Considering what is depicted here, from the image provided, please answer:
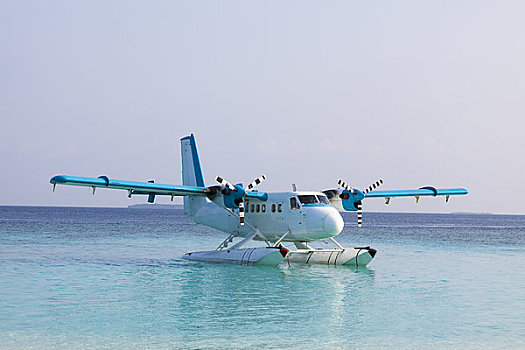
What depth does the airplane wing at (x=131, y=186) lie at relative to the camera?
65.5 feet

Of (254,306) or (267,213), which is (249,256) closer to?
(267,213)

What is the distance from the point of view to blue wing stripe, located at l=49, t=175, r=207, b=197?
1995 cm

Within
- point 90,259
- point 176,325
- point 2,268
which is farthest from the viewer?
point 90,259

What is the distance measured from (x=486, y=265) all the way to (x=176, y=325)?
1900cm

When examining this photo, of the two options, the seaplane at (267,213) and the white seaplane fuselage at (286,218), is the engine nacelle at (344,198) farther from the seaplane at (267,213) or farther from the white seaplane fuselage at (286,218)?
the white seaplane fuselage at (286,218)

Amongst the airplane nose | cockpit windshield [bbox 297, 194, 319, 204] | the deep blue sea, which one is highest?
cockpit windshield [bbox 297, 194, 319, 204]

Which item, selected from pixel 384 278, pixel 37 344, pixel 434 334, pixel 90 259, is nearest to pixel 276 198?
pixel 384 278

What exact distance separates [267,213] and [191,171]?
4.76 metres

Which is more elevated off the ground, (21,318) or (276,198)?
(276,198)

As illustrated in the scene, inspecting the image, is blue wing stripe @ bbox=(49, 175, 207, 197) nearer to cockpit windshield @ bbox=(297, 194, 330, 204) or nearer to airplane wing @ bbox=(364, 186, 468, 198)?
cockpit windshield @ bbox=(297, 194, 330, 204)

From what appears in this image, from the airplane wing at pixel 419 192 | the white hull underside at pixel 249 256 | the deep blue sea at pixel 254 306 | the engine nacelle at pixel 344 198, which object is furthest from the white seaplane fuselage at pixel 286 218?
the airplane wing at pixel 419 192

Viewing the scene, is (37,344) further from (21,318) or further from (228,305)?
(228,305)

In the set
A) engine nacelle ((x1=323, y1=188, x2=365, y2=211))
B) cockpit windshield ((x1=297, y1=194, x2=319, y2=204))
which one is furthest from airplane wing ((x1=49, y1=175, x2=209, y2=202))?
engine nacelle ((x1=323, y1=188, x2=365, y2=211))

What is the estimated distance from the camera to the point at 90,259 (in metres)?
26.1
